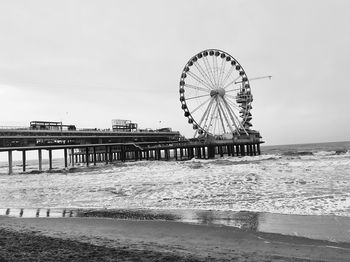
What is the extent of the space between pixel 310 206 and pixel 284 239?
16.2 feet

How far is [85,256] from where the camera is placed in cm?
680

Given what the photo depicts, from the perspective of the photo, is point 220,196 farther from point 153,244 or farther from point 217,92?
point 217,92

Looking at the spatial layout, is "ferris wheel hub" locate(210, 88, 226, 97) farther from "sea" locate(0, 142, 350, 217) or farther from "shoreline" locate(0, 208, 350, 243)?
"shoreline" locate(0, 208, 350, 243)

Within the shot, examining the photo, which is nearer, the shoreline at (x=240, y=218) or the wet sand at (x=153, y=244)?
the wet sand at (x=153, y=244)

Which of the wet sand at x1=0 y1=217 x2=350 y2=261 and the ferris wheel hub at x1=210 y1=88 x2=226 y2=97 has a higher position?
the ferris wheel hub at x1=210 y1=88 x2=226 y2=97

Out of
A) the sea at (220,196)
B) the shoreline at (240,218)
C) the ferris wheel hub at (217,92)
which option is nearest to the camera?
the shoreline at (240,218)

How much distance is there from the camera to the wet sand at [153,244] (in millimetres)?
6859

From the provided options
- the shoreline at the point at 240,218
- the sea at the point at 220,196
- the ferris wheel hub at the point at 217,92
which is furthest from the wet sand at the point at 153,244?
the ferris wheel hub at the point at 217,92

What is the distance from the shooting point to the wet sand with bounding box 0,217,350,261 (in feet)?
22.5

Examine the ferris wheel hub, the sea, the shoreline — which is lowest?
the shoreline

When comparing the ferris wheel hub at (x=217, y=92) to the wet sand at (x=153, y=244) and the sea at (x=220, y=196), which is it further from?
the wet sand at (x=153, y=244)

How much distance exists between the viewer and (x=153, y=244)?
324 inches

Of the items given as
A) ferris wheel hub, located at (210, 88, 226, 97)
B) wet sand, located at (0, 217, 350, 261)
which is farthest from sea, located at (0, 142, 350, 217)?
ferris wheel hub, located at (210, 88, 226, 97)

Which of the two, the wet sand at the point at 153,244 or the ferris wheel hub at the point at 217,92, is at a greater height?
the ferris wheel hub at the point at 217,92
